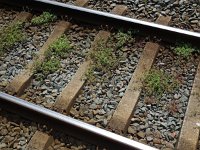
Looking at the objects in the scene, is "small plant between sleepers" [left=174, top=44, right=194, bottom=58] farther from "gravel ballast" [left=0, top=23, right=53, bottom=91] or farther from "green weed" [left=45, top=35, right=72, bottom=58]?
"gravel ballast" [left=0, top=23, right=53, bottom=91]

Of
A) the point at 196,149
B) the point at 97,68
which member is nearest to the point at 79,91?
the point at 97,68

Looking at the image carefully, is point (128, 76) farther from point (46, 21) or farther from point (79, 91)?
point (46, 21)

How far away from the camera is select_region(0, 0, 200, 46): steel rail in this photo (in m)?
4.75

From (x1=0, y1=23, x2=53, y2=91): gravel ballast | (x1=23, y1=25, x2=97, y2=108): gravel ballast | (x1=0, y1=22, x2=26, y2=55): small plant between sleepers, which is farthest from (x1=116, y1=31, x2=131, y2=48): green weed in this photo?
(x1=0, y1=22, x2=26, y2=55): small plant between sleepers

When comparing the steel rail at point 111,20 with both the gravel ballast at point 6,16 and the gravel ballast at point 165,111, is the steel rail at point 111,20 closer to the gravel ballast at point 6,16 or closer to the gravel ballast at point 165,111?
the gravel ballast at point 6,16

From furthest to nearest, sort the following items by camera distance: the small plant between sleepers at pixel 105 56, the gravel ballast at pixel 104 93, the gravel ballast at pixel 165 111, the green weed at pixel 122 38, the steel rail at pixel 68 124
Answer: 1. the green weed at pixel 122 38
2. the small plant between sleepers at pixel 105 56
3. the gravel ballast at pixel 104 93
4. the gravel ballast at pixel 165 111
5. the steel rail at pixel 68 124

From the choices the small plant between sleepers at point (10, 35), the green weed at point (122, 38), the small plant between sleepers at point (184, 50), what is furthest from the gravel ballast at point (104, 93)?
the small plant between sleepers at point (10, 35)

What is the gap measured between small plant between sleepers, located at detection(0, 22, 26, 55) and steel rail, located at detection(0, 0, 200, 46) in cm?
48

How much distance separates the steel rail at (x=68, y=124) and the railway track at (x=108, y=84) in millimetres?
11

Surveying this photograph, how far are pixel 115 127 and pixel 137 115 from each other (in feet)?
1.04

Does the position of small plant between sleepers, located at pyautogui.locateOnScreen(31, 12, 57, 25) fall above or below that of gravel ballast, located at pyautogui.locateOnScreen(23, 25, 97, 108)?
above

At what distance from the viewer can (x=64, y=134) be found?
400cm

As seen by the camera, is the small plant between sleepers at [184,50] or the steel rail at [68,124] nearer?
the steel rail at [68,124]

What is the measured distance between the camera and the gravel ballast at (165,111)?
3887 mm
